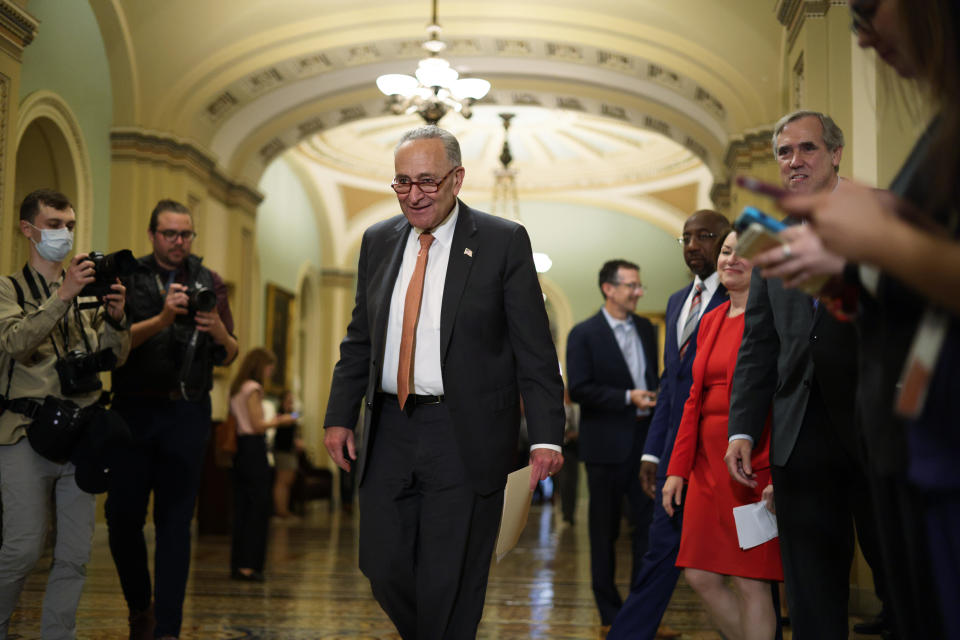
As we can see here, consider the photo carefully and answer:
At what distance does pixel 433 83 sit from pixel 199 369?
4.87 m

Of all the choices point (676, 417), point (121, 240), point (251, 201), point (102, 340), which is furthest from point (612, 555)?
point (251, 201)

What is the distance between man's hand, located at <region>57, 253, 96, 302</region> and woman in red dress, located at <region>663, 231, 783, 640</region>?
6.29ft

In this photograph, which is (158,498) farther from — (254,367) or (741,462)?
(254,367)

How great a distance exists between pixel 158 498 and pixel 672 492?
1.87 metres

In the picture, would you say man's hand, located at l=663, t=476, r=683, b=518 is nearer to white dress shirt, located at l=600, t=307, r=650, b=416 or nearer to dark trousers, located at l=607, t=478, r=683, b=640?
dark trousers, located at l=607, t=478, r=683, b=640

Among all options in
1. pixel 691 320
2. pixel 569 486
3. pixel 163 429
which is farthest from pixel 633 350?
pixel 569 486

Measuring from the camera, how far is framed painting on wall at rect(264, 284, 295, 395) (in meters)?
13.2

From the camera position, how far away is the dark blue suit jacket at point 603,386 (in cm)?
477

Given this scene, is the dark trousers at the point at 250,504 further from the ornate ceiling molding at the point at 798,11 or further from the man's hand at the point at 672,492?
the ornate ceiling molding at the point at 798,11

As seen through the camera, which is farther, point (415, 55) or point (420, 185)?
point (415, 55)

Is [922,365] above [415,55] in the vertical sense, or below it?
below

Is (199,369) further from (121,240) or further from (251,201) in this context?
(251,201)

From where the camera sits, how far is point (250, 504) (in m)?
6.33

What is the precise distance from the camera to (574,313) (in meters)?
16.6
